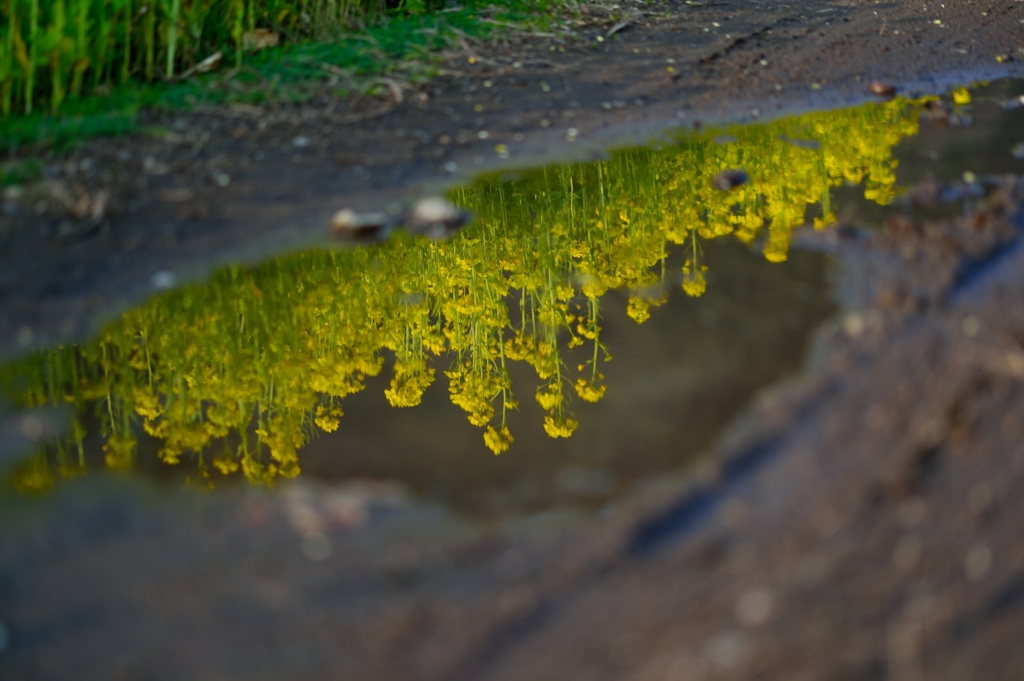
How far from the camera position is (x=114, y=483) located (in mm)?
2139

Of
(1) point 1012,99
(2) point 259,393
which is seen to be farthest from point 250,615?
(1) point 1012,99

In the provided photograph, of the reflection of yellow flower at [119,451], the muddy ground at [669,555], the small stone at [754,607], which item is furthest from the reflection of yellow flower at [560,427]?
the reflection of yellow flower at [119,451]

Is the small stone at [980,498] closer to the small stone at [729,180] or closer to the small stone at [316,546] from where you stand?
the small stone at [316,546]

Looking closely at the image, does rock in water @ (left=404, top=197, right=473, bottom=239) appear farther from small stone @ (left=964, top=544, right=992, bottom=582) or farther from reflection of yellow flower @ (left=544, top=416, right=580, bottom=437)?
small stone @ (left=964, top=544, right=992, bottom=582)

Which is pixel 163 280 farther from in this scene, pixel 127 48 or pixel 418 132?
pixel 127 48

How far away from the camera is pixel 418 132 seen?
13.9 feet

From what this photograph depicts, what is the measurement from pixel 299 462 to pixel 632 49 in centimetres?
417

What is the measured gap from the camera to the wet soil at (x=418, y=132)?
310cm

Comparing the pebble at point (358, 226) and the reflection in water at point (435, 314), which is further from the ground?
the pebble at point (358, 226)

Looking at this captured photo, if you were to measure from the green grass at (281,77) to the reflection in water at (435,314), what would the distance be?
1421mm

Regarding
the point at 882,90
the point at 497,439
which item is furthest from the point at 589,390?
the point at 882,90

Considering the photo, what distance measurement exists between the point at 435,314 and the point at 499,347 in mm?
359

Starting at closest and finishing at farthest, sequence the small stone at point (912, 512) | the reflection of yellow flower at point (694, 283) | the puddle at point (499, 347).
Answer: the small stone at point (912, 512), the puddle at point (499, 347), the reflection of yellow flower at point (694, 283)

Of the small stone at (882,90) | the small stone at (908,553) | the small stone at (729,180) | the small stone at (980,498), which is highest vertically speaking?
the small stone at (882,90)
